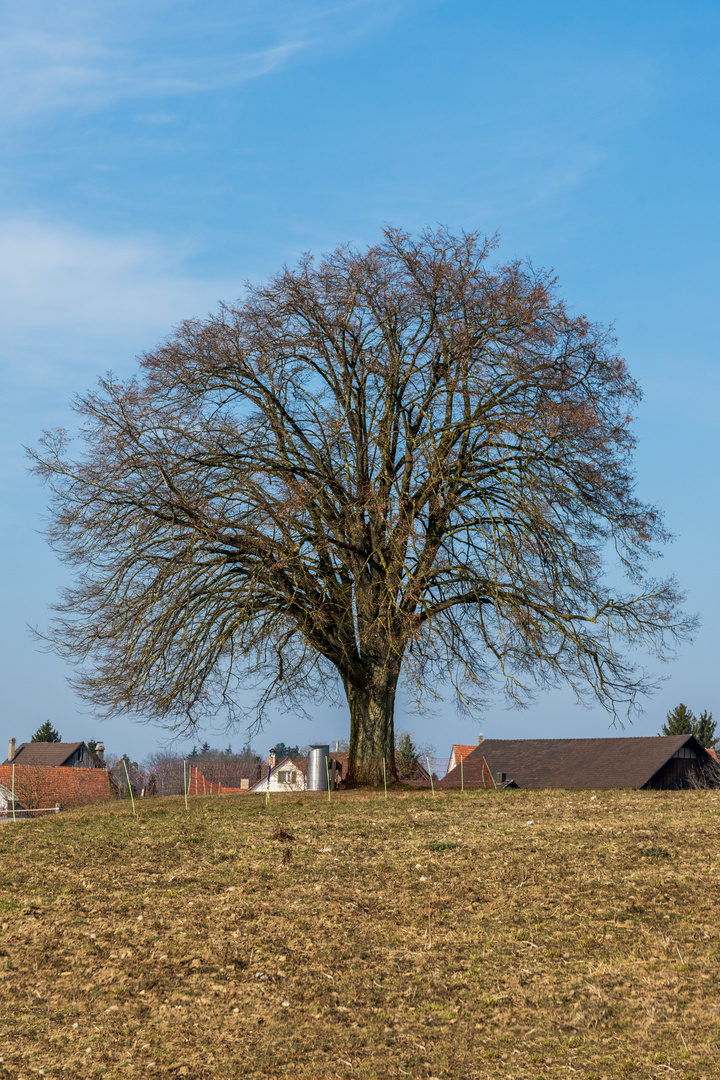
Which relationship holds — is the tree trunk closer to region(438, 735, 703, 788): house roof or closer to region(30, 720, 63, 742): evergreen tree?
region(438, 735, 703, 788): house roof

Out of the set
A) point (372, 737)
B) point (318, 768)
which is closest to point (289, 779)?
point (318, 768)

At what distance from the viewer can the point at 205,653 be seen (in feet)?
63.6

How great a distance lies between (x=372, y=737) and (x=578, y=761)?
25.9 meters

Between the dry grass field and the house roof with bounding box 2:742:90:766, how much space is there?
60.7 meters

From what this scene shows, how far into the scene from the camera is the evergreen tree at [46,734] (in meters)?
78.1

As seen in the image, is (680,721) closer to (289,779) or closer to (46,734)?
(289,779)

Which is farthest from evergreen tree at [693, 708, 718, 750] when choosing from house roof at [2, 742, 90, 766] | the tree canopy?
house roof at [2, 742, 90, 766]

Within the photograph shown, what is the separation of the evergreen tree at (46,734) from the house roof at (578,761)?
41776 mm

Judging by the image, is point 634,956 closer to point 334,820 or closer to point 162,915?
point 162,915

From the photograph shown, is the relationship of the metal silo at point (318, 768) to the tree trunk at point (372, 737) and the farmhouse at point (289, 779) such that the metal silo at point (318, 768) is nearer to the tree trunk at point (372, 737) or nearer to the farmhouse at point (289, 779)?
the farmhouse at point (289, 779)

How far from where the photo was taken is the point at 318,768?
69.6 feet

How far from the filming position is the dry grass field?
270 inches

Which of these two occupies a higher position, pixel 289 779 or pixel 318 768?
pixel 318 768

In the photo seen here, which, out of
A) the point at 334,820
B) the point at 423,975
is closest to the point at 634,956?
the point at 423,975
